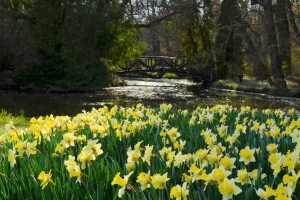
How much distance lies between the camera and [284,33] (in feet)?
71.6

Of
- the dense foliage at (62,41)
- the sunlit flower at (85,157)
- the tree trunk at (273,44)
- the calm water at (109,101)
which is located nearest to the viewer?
the sunlit flower at (85,157)

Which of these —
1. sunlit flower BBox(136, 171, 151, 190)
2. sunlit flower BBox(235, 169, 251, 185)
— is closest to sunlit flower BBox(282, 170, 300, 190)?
sunlit flower BBox(235, 169, 251, 185)

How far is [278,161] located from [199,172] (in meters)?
0.52

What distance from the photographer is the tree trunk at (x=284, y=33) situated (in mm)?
18719

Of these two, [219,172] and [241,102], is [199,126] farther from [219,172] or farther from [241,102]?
[241,102]

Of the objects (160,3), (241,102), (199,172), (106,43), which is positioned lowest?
(241,102)

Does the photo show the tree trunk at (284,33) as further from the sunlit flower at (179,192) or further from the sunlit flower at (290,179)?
the sunlit flower at (179,192)

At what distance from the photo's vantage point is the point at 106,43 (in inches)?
933

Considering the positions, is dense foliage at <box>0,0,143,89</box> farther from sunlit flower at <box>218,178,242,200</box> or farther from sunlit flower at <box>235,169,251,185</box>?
sunlit flower at <box>218,178,242,200</box>

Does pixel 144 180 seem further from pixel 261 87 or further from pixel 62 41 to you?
pixel 62 41

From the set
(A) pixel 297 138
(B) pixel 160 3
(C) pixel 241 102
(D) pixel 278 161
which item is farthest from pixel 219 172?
(B) pixel 160 3

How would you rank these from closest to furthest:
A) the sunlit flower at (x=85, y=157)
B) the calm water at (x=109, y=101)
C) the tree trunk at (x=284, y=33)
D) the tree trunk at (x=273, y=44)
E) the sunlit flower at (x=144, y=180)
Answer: the sunlit flower at (x=144, y=180) → the sunlit flower at (x=85, y=157) → the calm water at (x=109, y=101) → the tree trunk at (x=273, y=44) → the tree trunk at (x=284, y=33)

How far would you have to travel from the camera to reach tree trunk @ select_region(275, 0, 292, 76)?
1872 cm

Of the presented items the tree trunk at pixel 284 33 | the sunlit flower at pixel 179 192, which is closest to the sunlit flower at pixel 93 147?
the sunlit flower at pixel 179 192
